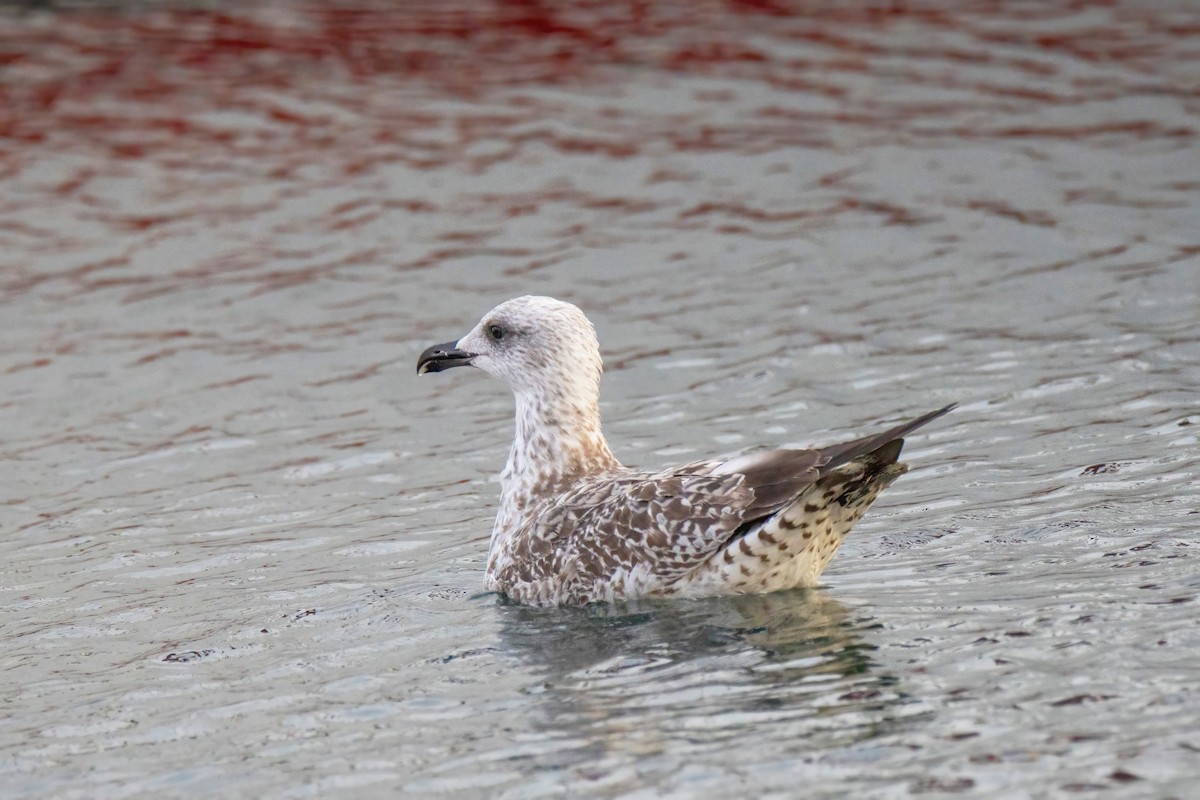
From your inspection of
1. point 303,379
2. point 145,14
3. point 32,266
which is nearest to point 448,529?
point 303,379

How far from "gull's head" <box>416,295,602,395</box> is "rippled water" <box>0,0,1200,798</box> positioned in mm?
1102

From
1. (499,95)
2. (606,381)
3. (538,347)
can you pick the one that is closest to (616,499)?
(538,347)

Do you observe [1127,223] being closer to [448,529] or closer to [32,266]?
[448,529]

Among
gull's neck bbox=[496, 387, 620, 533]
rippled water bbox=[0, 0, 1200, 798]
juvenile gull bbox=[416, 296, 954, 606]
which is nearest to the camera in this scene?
rippled water bbox=[0, 0, 1200, 798]

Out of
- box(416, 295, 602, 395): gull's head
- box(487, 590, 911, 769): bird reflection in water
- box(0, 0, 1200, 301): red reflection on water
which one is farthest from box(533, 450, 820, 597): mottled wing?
box(0, 0, 1200, 301): red reflection on water

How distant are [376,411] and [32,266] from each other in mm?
4843

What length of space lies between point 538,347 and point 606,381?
356 centimetres

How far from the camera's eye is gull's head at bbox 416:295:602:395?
9.46 m

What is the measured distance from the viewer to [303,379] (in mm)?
13430

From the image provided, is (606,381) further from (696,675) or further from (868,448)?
(696,675)

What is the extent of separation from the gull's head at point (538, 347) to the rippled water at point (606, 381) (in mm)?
1102

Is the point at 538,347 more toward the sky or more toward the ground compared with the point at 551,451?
more toward the sky

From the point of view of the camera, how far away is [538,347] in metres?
9.49

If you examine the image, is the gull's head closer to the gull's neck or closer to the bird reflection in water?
the gull's neck
